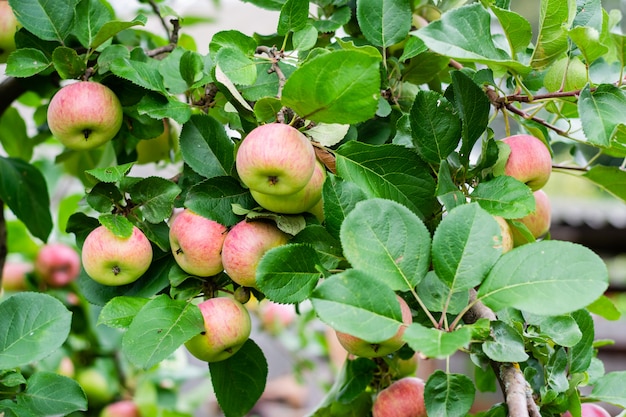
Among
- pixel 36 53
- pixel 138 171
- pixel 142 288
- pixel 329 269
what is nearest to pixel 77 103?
pixel 36 53

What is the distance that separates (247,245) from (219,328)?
0.29ft

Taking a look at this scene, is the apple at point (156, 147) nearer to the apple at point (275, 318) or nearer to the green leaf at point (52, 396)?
the green leaf at point (52, 396)

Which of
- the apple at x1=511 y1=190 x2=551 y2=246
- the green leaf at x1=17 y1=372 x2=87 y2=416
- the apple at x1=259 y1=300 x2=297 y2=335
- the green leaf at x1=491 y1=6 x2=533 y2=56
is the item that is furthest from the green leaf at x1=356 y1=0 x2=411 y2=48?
the apple at x1=259 y1=300 x2=297 y2=335

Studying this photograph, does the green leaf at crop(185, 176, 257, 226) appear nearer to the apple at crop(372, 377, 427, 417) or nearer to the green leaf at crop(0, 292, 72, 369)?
the green leaf at crop(0, 292, 72, 369)

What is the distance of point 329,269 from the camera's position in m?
0.54

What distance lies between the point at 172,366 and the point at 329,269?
3.69 feet

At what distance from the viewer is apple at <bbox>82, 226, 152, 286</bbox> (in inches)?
24.4

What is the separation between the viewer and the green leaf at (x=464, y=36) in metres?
0.52

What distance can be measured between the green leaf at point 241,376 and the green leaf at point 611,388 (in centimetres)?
34

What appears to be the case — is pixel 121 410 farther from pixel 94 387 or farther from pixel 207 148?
pixel 207 148

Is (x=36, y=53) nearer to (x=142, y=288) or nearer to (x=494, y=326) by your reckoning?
(x=142, y=288)

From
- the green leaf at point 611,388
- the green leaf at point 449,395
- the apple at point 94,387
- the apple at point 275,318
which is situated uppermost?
the green leaf at point 449,395

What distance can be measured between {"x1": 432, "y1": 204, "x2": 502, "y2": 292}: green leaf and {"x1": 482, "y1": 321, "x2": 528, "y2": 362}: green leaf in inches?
2.3

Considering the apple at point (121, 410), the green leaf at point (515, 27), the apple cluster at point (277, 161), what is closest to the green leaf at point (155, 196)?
the apple cluster at point (277, 161)
